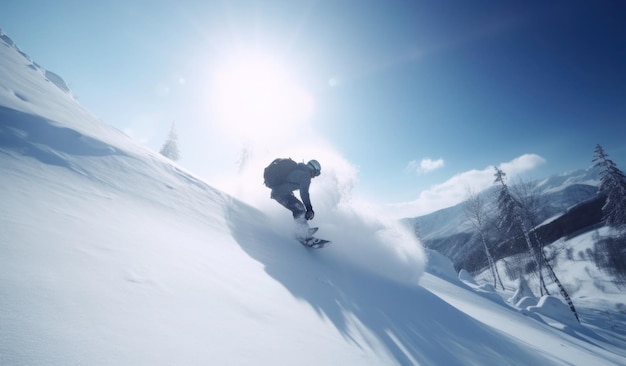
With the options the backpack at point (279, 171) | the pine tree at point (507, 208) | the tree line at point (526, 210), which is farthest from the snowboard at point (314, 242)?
the pine tree at point (507, 208)

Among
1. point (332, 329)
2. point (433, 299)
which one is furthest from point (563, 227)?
point (332, 329)

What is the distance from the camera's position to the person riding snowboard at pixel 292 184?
20.2 feet

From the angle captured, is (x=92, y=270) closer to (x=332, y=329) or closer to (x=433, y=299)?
(x=332, y=329)

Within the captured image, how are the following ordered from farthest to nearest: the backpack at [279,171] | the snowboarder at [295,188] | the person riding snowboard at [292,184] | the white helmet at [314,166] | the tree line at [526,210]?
the tree line at [526,210]
the white helmet at [314,166]
the backpack at [279,171]
the person riding snowboard at [292,184]
the snowboarder at [295,188]

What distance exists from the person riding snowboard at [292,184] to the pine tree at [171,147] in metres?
37.1

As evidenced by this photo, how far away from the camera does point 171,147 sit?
127ft

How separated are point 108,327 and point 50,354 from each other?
0.34 m

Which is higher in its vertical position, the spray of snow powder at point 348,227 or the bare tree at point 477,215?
the bare tree at point 477,215

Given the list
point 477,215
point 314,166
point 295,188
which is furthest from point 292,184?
point 477,215

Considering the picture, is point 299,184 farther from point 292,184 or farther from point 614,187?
point 614,187

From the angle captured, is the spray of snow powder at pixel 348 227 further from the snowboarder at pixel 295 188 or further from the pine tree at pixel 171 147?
the pine tree at pixel 171 147

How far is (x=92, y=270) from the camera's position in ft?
5.73

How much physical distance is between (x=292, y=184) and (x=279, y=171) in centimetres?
47

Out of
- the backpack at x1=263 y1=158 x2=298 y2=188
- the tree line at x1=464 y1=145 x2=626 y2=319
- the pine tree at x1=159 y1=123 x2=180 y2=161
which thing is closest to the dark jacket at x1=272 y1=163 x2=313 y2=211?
the backpack at x1=263 y1=158 x2=298 y2=188
